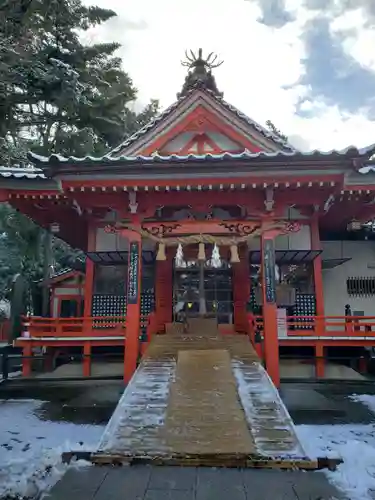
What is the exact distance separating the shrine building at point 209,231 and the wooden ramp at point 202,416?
1.68 meters

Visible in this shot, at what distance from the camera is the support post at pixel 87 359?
11.7m

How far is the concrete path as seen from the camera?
4.54m

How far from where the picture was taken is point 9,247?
1086 inches

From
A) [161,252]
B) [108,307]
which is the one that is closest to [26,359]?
[108,307]

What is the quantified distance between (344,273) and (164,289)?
631 cm

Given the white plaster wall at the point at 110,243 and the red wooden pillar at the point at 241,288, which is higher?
the white plaster wall at the point at 110,243

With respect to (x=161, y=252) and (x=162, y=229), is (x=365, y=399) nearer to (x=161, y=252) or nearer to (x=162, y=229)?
(x=161, y=252)

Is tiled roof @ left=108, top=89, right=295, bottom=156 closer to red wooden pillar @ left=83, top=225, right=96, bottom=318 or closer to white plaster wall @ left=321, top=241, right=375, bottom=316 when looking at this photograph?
red wooden pillar @ left=83, top=225, right=96, bottom=318

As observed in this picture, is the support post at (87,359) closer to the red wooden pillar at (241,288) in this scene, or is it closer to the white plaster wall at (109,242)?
the white plaster wall at (109,242)

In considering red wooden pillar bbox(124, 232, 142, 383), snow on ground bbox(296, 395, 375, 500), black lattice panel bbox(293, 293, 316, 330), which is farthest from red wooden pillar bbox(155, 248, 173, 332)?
snow on ground bbox(296, 395, 375, 500)

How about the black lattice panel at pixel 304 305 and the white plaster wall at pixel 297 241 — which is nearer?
the black lattice panel at pixel 304 305

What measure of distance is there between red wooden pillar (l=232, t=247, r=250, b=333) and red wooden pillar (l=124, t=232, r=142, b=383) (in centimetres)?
397

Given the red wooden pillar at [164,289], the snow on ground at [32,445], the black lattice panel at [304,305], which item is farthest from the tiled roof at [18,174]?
the black lattice panel at [304,305]

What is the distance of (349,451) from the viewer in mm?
6215
